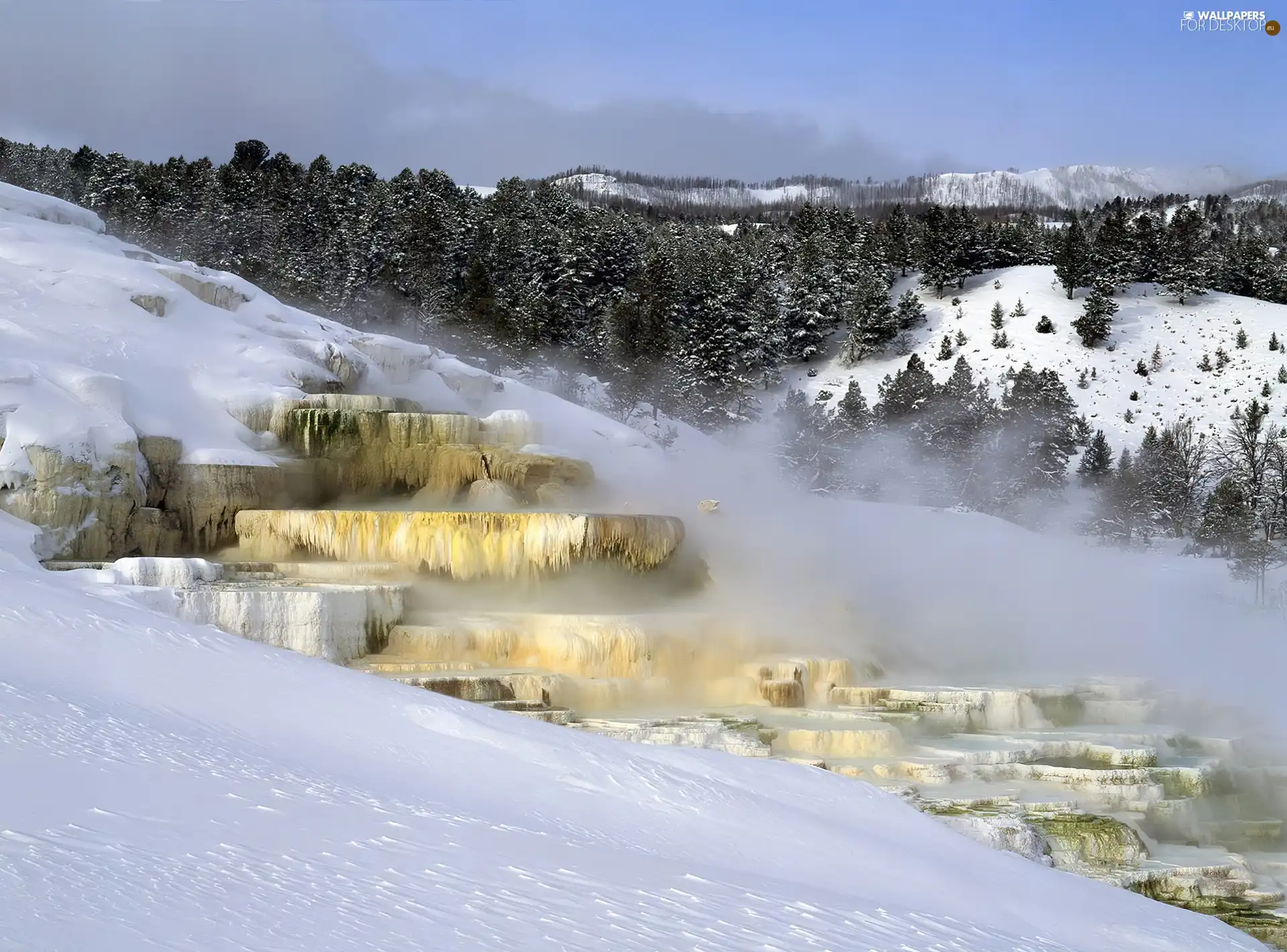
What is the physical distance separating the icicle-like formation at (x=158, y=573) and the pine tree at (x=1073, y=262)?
136ft

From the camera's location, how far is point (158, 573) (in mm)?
11242

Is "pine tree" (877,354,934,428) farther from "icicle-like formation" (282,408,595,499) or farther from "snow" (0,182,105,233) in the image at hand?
"snow" (0,182,105,233)

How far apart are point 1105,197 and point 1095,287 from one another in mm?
91934

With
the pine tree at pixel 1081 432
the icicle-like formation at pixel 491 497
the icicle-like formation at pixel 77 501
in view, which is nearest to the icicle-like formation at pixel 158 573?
the icicle-like formation at pixel 77 501

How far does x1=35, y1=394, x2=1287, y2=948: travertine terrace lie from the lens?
9.16 metres

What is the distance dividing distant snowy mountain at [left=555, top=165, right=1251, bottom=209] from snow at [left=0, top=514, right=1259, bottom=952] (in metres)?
73.4

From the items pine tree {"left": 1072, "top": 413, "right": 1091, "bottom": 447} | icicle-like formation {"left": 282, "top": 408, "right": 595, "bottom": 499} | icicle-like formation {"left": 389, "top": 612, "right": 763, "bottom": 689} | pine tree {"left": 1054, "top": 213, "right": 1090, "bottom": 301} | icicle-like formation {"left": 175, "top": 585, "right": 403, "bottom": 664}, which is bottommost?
icicle-like formation {"left": 389, "top": 612, "right": 763, "bottom": 689}

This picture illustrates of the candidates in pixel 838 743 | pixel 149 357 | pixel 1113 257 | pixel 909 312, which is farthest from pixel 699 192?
pixel 838 743

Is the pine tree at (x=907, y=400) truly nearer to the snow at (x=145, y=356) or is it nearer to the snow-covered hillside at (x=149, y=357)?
the snow-covered hillside at (x=149, y=357)

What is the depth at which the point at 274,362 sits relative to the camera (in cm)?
1727

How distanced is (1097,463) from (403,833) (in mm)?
32541

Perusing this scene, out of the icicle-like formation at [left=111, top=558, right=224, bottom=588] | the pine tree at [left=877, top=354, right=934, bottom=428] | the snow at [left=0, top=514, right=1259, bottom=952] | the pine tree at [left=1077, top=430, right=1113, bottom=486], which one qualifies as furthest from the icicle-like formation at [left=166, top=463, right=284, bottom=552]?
the pine tree at [left=1077, top=430, right=1113, bottom=486]

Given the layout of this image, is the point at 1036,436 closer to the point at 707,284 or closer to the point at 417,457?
the point at 707,284

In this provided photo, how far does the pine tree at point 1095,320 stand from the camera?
42.9 metres
